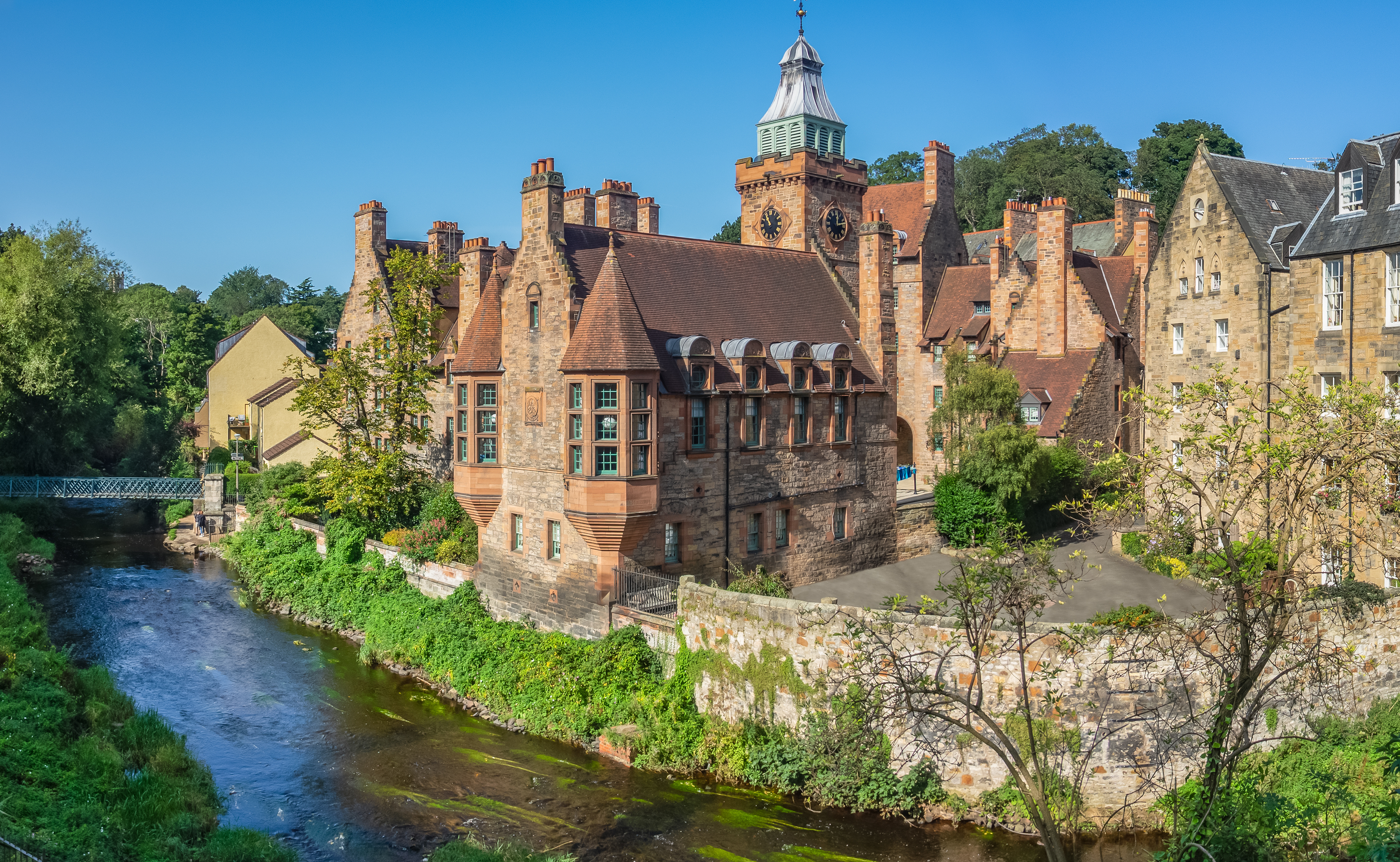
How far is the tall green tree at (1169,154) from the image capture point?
260 feet

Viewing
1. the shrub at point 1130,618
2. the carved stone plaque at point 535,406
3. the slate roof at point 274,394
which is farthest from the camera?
the slate roof at point 274,394

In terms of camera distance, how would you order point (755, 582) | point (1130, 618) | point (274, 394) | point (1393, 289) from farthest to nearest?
1. point (274, 394)
2. point (755, 582)
3. point (1393, 289)
4. point (1130, 618)

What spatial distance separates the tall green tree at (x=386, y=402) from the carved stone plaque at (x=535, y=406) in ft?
30.7

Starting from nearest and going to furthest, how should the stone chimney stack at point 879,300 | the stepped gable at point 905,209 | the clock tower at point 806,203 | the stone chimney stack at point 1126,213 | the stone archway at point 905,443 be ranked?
the stone chimney stack at point 879,300 < the clock tower at point 806,203 < the stone chimney stack at point 1126,213 < the stone archway at point 905,443 < the stepped gable at point 905,209

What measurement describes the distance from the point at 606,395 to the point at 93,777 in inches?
545

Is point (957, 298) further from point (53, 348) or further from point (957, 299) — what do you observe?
point (53, 348)

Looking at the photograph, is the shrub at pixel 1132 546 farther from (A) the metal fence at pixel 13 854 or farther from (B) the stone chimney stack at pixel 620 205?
(A) the metal fence at pixel 13 854

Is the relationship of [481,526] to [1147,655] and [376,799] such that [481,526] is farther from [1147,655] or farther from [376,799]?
[1147,655]

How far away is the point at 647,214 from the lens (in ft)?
142

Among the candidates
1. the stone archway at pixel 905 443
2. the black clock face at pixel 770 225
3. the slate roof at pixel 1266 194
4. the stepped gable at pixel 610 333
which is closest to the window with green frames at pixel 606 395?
the stepped gable at pixel 610 333

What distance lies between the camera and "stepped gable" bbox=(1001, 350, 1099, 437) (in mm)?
40531

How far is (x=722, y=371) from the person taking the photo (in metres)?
30.3

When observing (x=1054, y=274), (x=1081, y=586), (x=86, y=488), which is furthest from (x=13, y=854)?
(x=86, y=488)

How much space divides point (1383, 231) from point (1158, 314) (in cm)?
792
